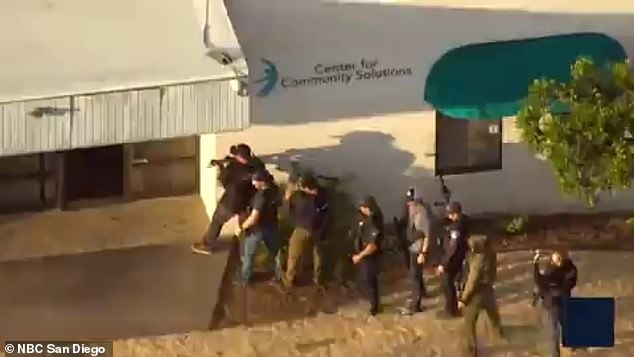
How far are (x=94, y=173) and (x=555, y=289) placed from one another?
6.72 m

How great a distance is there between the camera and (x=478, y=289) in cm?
1872

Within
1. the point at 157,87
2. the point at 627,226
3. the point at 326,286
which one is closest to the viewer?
the point at 157,87

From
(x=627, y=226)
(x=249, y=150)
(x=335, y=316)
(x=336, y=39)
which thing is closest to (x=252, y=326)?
(x=335, y=316)

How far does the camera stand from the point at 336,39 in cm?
2131

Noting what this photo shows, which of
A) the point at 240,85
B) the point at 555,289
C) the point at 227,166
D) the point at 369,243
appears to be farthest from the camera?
the point at 227,166

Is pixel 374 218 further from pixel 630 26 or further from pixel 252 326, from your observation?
pixel 630 26

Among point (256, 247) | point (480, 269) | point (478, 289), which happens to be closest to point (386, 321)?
point (478, 289)

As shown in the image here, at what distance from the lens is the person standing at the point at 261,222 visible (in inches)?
789

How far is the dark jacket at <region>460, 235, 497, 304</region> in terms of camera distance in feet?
61.0

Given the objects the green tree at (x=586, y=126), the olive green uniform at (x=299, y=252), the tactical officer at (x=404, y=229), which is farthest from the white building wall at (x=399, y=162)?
the green tree at (x=586, y=126)

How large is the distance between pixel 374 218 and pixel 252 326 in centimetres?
185

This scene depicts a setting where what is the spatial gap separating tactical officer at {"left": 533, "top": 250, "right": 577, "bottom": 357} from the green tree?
816 millimetres

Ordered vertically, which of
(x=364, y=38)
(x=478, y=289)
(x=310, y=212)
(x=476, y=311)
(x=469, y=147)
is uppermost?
(x=364, y=38)

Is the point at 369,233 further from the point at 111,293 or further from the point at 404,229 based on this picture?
the point at 111,293
